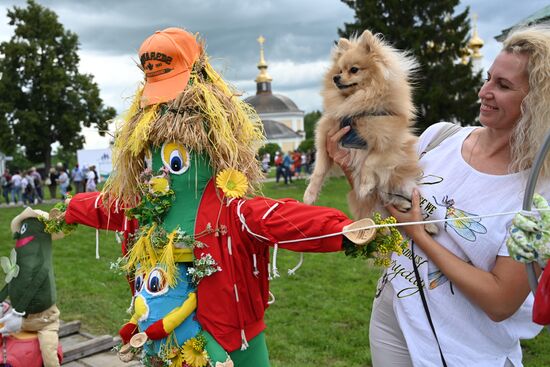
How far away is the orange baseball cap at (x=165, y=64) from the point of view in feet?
8.45

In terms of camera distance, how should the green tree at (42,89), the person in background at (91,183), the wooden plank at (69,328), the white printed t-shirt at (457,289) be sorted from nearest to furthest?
1. the white printed t-shirt at (457,289)
2. the wooden plank at (69,328)
3. the person in background at (91,183)
4. the green tree at (42,89)

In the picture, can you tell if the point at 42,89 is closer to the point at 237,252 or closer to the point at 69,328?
the point at 69,328

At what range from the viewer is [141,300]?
8.04 ft

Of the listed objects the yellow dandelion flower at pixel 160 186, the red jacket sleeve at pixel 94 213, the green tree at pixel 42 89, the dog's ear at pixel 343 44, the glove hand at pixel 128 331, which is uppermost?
the green tree at pixel 42 89

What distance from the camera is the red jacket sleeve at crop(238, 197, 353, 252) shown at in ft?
6.91

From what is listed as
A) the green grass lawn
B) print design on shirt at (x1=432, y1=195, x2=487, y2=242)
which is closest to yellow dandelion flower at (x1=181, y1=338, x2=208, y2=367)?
the green grass lawn

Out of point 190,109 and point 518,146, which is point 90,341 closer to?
point 190,109

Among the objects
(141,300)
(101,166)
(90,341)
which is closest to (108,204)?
(141,300)

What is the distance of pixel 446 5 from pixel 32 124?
79.4 ft

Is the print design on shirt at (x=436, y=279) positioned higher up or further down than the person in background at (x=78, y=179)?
higher up

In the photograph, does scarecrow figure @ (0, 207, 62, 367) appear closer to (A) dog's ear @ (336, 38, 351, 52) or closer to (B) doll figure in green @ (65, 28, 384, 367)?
(B) doll figure in green @ (65, 28, 384, 367)

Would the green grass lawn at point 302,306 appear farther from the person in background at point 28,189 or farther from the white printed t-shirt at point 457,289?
the person in background at point 28,189

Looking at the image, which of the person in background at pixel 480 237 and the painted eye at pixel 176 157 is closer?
the person in background at pixel 480 237

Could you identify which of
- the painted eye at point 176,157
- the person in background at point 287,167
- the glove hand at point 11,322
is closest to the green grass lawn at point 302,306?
the painted eye at point 176,157
